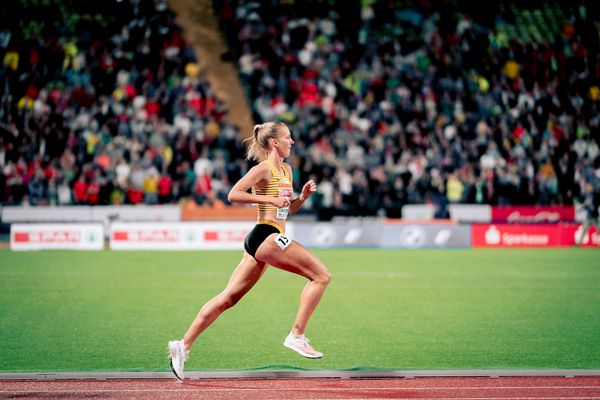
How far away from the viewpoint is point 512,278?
56.1ft

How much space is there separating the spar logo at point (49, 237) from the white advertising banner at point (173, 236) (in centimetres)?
101

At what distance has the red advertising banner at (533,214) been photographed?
26.1 m

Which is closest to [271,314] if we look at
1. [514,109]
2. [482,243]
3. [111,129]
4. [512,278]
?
[512,278]

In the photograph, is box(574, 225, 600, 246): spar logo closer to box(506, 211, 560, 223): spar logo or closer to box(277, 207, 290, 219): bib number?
box(506, 211, 560, 223): spar logo

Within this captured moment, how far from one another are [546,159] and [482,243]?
4015mm

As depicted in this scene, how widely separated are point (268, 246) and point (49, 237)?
17.6 metres

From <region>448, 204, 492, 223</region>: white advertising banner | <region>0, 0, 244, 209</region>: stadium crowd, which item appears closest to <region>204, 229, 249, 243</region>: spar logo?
<region>0, 0, 244, 209</region>: stadium crowd

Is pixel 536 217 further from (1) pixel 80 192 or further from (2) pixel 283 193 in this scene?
(2) pixel 283 193

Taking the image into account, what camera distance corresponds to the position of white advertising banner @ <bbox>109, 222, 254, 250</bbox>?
23875 mm

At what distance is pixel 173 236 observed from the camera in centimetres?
2411

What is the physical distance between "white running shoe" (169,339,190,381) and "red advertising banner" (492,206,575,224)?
64.9 ft

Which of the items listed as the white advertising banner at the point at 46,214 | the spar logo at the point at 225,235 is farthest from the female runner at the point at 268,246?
the white advertising banner at the point at 46,214

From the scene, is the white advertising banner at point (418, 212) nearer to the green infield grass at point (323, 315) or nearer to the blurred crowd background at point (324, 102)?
the blurred crowd background at point (324, 102)

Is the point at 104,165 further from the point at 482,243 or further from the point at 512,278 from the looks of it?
the point at 512,278
